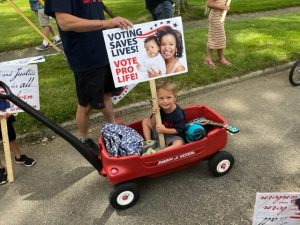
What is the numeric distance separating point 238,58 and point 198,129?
3.17 metres

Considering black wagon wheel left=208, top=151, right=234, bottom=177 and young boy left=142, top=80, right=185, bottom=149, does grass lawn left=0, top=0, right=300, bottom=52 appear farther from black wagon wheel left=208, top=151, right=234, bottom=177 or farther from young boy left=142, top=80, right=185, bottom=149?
black wagon wheel left=208, top=151, right=234, bottom=177

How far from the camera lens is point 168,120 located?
3.47 m

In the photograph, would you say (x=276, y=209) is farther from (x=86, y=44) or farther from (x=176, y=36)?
(x=86, y=44)

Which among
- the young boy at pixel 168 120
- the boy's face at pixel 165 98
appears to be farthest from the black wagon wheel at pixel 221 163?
the boy's face at pixel 165 98

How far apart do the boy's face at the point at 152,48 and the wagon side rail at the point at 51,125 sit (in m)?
0.96

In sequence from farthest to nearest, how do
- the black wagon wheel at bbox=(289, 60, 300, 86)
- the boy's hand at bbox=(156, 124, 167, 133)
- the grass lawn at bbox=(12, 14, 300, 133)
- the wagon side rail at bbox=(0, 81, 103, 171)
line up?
the black wagon wheel at bbox=(289, 60, 300, 86) < the grass lawn at bbox=(12, 14, 300, 133) < the boy's hand at bbox=(156, 124, 167, 133) < the wagon side rail at bbox=(0, 81, 103, 171)

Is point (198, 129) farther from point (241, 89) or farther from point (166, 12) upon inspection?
point (166, 12)

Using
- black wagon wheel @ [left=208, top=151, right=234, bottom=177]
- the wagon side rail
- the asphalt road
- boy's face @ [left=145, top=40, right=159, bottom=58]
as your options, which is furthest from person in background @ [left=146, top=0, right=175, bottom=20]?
the wagon side rail

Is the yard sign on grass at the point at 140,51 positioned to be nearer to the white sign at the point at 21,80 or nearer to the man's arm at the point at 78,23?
the man's arm at the point at 78,23

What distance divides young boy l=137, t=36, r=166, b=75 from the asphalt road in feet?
3.69

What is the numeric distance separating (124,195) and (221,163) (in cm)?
98

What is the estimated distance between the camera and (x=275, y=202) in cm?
214

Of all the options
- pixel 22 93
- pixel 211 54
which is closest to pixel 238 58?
pixel 211 54

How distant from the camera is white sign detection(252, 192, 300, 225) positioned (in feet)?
6.91
